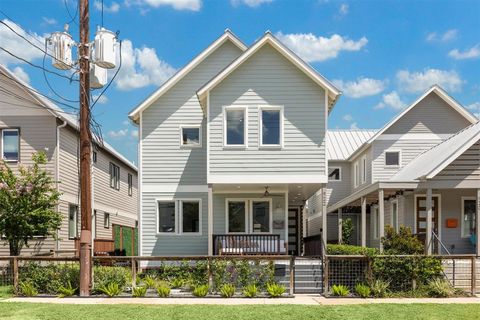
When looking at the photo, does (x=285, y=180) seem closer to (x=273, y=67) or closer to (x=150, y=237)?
(x=273, y=67)

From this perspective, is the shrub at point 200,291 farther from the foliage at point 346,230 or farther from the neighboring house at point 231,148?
the foliage at point 346,230

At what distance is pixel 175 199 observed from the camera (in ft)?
69.4

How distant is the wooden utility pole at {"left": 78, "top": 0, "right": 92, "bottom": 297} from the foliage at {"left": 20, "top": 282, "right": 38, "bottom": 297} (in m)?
1.39

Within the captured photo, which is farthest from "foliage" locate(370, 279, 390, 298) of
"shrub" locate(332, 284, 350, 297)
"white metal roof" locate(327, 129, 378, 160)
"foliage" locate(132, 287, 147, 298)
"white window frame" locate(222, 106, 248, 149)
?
"white metal roof" locate(327, 129, 378, 160)

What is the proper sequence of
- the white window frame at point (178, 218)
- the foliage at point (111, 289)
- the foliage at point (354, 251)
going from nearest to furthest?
1. the foliage at point (111, 289)
2. the foliage at point (354, 251)
3. the white window frame at point (178, 218)

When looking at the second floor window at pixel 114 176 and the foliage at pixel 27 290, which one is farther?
the second floor window at pixel 114 176

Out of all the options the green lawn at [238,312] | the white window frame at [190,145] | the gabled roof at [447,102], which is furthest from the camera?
the gabled roof at [447,102]

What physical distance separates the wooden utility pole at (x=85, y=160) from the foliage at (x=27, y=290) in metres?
1.39

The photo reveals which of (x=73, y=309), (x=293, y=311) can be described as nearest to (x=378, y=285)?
(x=293, y=311)

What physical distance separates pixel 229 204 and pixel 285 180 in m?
3.17

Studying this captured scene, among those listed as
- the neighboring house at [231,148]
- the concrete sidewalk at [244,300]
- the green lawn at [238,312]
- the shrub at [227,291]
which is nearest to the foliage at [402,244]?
the concrete sidewalk at [244,300]

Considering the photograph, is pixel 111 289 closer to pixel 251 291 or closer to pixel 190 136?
pixel 251 291

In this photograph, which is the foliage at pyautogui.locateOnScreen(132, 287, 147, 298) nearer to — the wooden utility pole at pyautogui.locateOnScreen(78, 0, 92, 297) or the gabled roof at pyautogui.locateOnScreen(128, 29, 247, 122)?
the wooden utility pole at pyautogui.locateOnScreen(78, 0, 92, 297)

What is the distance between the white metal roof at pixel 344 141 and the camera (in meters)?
32.2
